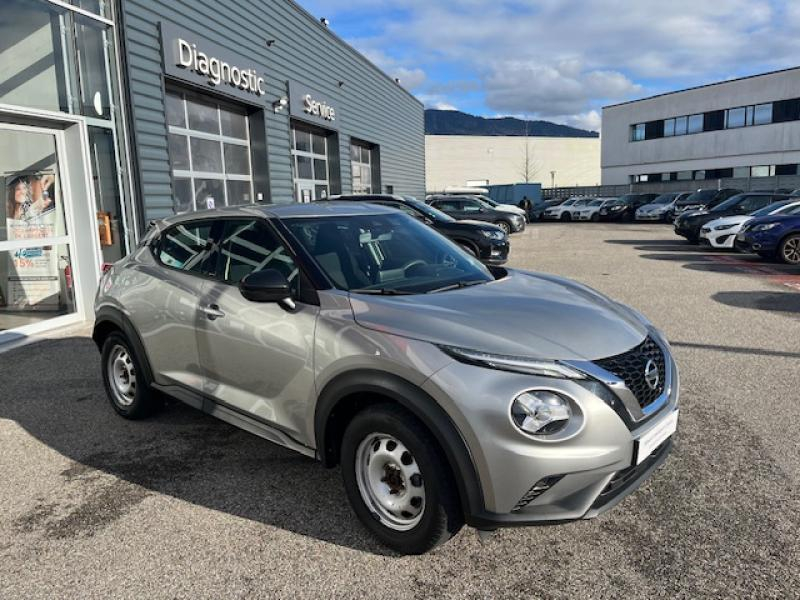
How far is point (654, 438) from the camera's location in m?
2.62

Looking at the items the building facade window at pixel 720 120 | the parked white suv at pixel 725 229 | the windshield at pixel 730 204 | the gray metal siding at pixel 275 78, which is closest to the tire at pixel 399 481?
the gray metal siding at pixel 275 78

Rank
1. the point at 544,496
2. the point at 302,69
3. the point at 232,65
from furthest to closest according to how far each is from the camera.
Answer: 1. the point at 302,69
2. the point at 232,65
3. the point at 544,496

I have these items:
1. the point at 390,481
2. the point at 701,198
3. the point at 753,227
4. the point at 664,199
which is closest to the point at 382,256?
the point at 390,481

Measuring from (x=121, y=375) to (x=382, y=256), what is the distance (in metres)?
2.44

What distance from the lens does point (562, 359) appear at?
2475 mm

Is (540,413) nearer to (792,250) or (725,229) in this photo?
(792,250)

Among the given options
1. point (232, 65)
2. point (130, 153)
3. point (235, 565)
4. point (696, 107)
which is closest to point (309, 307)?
point (235, 565)

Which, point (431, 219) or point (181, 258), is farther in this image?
point (431, 219)

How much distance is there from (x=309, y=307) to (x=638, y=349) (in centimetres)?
160

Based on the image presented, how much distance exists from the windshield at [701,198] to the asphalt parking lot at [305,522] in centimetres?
2720

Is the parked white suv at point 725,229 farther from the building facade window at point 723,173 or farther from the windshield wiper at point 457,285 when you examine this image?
the building facade window at point 723,173

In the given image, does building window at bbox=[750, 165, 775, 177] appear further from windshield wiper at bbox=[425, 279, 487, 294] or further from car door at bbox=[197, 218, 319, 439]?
car door at bbox=[197, 218, 319, 439]

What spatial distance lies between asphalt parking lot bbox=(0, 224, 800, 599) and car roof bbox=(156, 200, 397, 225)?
60.9 inches

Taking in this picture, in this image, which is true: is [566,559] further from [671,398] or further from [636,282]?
[636,282]
